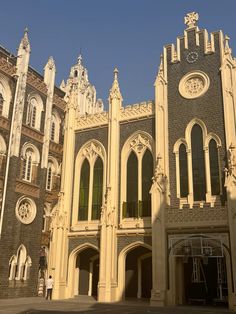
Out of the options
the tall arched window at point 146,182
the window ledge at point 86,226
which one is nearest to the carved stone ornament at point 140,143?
the tall arched window at point 146,182

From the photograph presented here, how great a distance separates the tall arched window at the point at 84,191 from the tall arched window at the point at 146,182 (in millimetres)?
5202

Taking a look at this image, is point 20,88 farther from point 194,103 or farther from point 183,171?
point 183,171

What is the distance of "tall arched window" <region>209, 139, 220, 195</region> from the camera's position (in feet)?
80.8

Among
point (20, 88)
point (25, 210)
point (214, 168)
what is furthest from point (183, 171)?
point (20, 88)

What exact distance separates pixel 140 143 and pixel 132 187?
12.1ft

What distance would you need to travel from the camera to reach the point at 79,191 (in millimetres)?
30484

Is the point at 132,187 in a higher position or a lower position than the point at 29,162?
lower

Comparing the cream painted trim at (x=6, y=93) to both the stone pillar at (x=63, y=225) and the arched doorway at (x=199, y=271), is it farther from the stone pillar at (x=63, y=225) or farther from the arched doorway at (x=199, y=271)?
the arched doorway at (x=199, y=271)

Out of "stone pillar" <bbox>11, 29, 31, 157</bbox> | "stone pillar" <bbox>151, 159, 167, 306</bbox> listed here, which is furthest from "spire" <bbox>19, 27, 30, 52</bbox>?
"stone pillar" <bbox>151, 159, 167, 306</bbox>

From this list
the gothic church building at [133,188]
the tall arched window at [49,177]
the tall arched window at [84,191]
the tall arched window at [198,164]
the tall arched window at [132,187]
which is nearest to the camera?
the gothic church building at [133,188]

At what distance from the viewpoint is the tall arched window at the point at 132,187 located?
27.4 meters

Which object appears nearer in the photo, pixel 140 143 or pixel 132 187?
pixel 132 187

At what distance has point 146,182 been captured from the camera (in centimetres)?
2783

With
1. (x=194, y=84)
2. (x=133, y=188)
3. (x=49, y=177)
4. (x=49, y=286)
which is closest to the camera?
(x=49, y=286)
